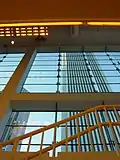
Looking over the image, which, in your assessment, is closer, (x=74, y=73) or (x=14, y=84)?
(x=14, y=84)

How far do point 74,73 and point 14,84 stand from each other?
8.14 feet

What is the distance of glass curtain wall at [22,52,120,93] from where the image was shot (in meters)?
7.92

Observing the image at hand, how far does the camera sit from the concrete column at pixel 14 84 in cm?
637

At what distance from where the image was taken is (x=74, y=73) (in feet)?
29.6

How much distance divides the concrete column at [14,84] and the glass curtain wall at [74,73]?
26 centimetres

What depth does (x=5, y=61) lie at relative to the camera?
10.5 meters

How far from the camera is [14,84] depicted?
785 cm

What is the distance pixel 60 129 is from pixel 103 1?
3.82m

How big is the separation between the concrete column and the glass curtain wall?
26 centimetres

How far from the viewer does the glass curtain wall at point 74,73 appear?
7918 millimetres

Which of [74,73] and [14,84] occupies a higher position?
[74,73]

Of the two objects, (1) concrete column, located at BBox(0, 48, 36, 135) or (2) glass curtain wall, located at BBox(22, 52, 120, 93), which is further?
(2) glass curtain wall, located at BBox(22, 52, 120, 93)

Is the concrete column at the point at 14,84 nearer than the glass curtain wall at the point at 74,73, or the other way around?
the concrete column at the point at 14,84

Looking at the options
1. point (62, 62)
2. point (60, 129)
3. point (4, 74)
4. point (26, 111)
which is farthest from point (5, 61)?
point (60, 129)
